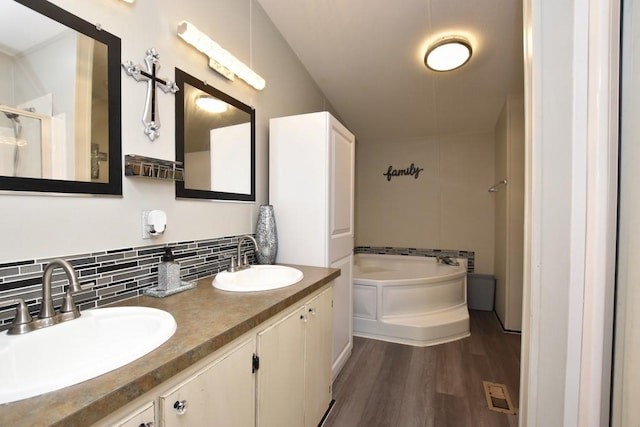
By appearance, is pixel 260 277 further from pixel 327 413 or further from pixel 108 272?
pixel 327 413

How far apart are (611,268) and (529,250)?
28 centimetres

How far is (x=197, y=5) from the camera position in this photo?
4.69 feet

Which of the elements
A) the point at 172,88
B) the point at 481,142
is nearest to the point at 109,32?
the point at 172,88

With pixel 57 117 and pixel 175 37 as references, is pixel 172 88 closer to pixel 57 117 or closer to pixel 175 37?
pixel 175 37

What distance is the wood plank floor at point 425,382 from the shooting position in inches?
66.9

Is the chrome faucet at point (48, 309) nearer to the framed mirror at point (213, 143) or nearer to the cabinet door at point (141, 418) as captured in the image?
the cabinet door at point (141, 418)

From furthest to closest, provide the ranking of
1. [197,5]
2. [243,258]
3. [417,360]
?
1. [417,360]
2. [243,258]
3. [197,5]

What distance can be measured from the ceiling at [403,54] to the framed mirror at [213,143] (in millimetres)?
864

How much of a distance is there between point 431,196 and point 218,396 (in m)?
3.94

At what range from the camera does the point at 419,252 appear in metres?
4.22

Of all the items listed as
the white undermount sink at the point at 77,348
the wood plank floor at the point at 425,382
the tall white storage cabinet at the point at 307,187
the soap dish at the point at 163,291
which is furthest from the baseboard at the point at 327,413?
the white undermount sink at the point at 77,348

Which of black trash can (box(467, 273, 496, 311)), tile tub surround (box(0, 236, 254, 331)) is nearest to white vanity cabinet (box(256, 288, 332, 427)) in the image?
tile tub surround (box(0, 236, 254, 331))

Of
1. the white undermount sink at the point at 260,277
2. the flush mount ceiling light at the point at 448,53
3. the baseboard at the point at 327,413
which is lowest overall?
the baseboard at the point at 327,413

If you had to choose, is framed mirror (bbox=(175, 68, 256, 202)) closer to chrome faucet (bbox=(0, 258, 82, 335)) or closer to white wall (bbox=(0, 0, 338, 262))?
white wall (bbox=(0, 0, 338, 262))
